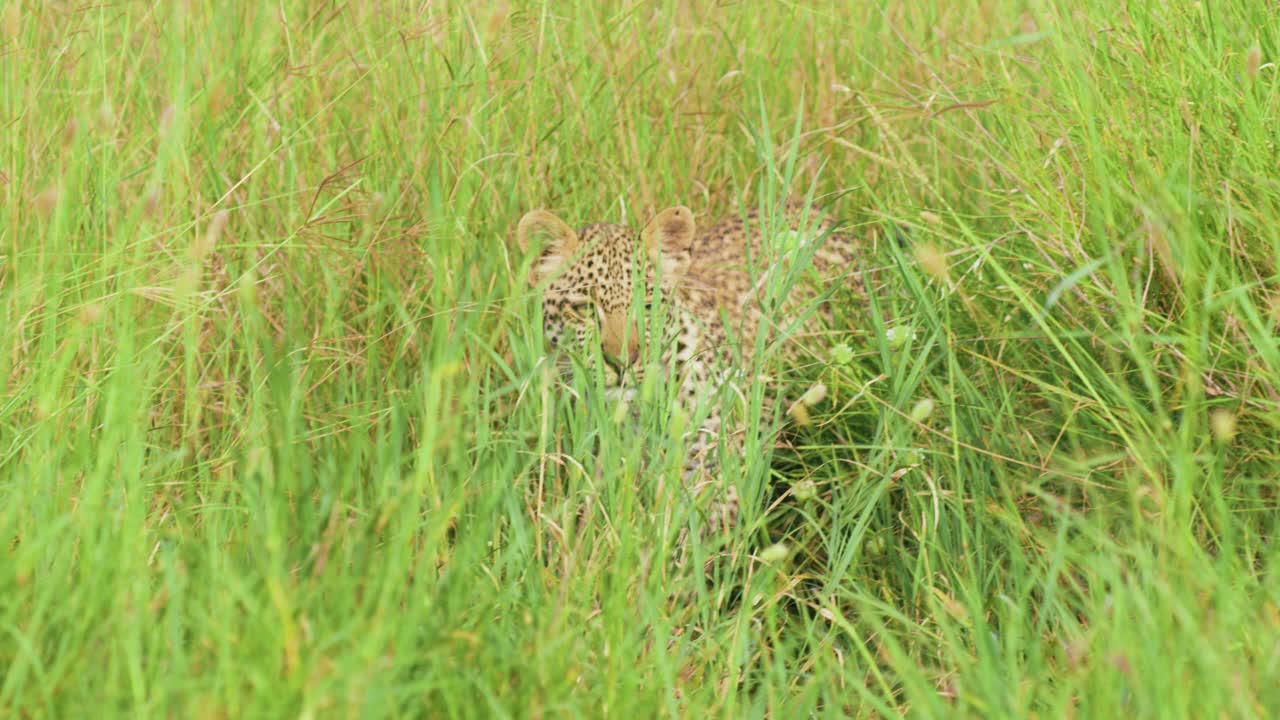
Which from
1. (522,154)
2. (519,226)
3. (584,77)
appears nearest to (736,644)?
(519,226)

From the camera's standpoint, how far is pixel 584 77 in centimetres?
478

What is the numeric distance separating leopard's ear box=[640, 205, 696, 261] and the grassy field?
356mm

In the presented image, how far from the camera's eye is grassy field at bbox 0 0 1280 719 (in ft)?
7.45

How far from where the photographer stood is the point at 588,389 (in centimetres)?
339

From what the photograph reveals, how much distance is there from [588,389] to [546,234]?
999 millimetres

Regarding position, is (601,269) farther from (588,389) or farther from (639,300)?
(588,389)

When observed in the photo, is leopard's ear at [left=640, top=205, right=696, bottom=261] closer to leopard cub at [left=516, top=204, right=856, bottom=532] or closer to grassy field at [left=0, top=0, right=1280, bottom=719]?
leopard cub at [left=516, top=204, right=856, bottom=532]

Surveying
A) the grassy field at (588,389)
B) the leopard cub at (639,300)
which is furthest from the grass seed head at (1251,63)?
the leopard cub at (639,300)

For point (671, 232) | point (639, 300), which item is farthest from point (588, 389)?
point (671, 232)

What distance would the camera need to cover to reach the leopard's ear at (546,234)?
412 cm

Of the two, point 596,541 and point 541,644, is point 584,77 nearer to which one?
point 596,541

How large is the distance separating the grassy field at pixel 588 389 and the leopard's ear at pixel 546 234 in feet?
0.49

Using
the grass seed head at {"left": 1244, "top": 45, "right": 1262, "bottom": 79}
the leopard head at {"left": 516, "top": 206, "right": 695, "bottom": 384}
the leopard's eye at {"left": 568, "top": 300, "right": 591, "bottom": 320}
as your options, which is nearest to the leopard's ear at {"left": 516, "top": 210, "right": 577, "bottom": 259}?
the leopard head at {"left": 516, "top": 206, "right": 695, "bottom": 384}

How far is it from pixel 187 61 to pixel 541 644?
9.14 feet
